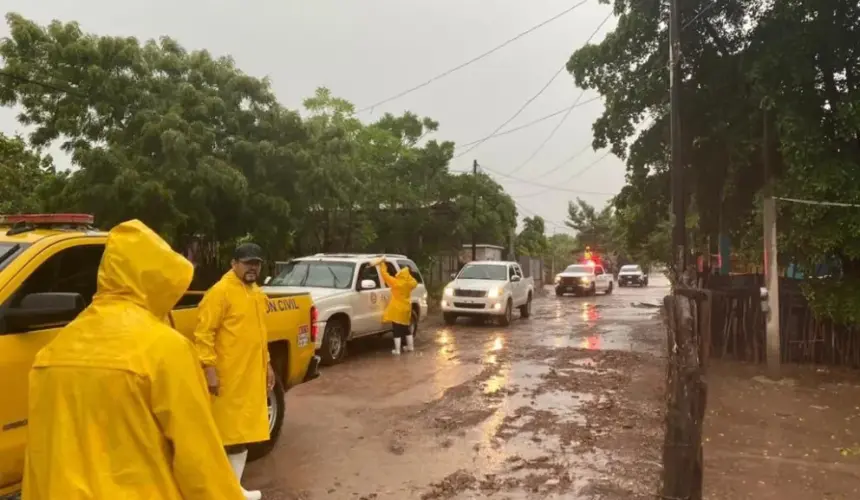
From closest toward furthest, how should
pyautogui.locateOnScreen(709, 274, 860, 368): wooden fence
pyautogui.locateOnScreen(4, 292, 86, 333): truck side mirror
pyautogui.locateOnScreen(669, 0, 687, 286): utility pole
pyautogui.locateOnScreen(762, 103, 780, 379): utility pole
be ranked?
pyautogui.locateOnScreen(4, 292, 86, 333): truck side mirror
pyautogui.locateOnScreen(762, 103, 780, 379): utility pole
pyautogui.locateOnScreen(709, 274, 860, 368): wooden fence
pyautogui.locateOnScreen(669, 0, 687, 286): utility pole

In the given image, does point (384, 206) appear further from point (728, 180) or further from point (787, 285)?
point (787, 285)

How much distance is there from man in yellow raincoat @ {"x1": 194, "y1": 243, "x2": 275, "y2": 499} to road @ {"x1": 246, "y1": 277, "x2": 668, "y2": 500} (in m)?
0.97

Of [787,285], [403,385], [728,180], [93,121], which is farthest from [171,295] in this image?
[93,121]

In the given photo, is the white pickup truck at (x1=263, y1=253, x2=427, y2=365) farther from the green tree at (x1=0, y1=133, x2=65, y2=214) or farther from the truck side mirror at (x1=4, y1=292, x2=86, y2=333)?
the truck side mirror at (x1=4, y1=292, x2=86, y2=333)

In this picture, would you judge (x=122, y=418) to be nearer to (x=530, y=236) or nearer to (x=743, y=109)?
Result: (x=743, y=109)

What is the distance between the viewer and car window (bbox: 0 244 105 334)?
4055 millimetres

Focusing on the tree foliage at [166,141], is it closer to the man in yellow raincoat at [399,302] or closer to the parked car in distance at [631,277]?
the man in yellow raincoat at [399,302]

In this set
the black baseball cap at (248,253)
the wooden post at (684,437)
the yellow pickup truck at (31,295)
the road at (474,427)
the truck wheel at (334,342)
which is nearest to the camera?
the yellow pickup truck at (31,295)

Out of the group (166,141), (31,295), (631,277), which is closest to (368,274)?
(166,141)

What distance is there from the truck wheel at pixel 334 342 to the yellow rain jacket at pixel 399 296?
1.18 m

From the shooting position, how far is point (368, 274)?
12.9 meters

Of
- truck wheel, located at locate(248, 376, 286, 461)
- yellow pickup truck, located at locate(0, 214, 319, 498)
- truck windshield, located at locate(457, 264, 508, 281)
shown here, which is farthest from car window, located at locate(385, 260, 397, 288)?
yellow pickup truck, located at locate(0, 214, 319, 498)

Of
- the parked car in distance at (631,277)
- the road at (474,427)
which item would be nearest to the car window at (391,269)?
the road at (474,427)

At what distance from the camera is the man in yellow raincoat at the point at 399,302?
12648mm
